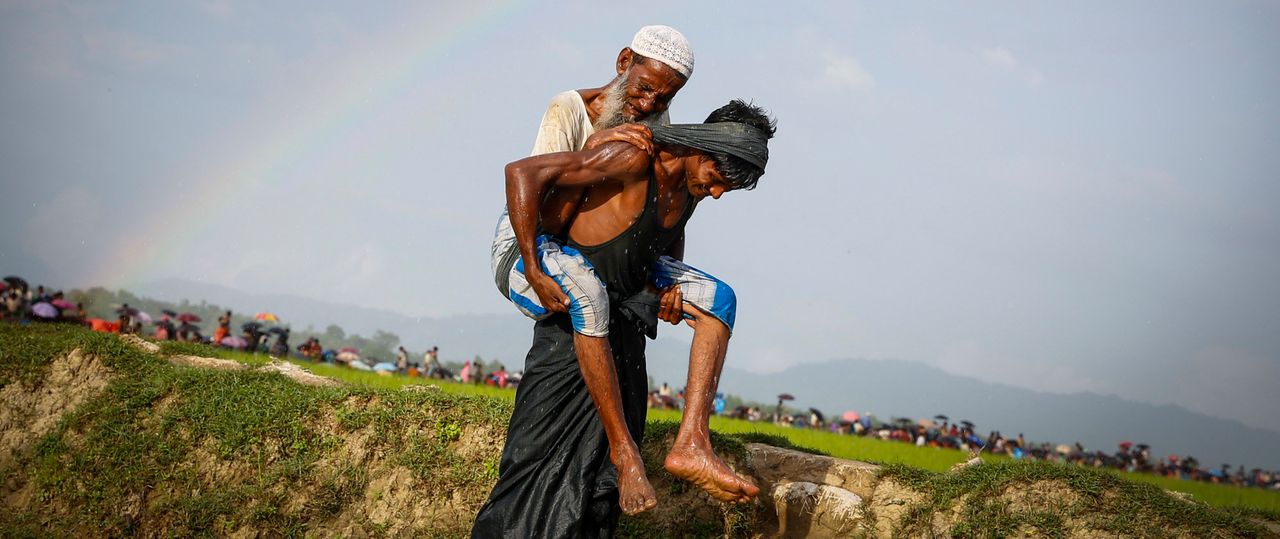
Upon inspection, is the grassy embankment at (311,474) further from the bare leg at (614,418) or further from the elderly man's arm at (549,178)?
the elderly man's arm at (549,178)

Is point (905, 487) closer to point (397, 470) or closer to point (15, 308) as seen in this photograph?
point (397, 470)

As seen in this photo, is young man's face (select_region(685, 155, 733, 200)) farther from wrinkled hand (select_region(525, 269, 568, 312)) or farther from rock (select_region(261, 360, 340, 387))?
rock (select_region(261, 360, 340, 387))

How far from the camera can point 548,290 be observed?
3672 millimetres

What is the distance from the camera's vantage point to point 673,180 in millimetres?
3859

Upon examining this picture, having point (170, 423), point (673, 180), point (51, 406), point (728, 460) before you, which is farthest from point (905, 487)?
point (51, 406)

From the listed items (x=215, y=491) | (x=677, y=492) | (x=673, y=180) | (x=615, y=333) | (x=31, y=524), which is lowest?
(x=31, y=524)

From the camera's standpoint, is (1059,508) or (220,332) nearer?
(1059,508)

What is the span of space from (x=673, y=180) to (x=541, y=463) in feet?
4.16

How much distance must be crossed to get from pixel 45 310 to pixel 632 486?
12.4 m

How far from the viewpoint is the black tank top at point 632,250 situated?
3857 millimetres

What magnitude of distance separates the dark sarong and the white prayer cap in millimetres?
1195

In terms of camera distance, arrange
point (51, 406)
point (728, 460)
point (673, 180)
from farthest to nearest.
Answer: point (51, 406)
point (728, 460)
point (673, 180)

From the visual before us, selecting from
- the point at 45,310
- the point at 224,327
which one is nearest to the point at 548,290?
the point at 45,310

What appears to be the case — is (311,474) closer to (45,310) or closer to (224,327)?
(45,310)
